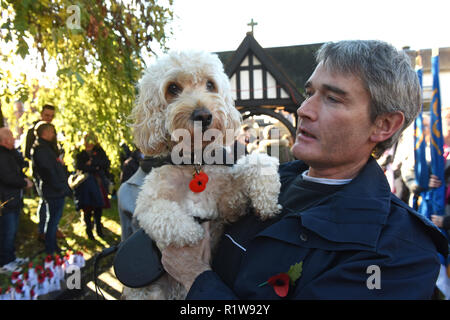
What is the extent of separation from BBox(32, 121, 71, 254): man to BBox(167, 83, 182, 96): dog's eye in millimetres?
3801

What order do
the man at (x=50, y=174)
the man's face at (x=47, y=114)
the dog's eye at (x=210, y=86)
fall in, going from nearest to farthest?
the dog's eye at (x=210, y=86)
the man at (x=50, y=174)
the man's face at (x=47, y=114)

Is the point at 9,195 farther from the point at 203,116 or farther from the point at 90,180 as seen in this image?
the point at 203,116

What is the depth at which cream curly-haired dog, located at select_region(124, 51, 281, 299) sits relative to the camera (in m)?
1.61

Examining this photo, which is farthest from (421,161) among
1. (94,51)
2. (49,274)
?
(49,274)

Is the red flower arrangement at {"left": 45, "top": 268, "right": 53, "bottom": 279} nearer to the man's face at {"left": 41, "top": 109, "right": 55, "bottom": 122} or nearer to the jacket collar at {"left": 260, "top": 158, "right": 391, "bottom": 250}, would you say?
the man's face at {"left": 41, "top": 109, "right": 55, "bottom": 122}

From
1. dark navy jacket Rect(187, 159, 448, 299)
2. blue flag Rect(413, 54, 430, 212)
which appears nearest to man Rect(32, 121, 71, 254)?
dark navy jacket Rect(187, 159, 448, 299)

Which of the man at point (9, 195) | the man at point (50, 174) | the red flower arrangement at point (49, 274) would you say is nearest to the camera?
the red flower arrangement at point (49, 274)

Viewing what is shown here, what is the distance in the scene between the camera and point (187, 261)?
61.1 inches

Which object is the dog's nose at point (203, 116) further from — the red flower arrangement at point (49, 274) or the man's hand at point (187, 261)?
the red flower arrangement at point (49, 274)

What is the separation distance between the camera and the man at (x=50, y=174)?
4.64 metres

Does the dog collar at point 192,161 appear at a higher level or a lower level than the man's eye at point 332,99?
lower

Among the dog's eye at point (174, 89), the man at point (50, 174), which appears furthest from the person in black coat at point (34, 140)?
the dog's eye at point (174, 89)

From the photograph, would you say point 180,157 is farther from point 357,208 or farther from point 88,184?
point 88,184

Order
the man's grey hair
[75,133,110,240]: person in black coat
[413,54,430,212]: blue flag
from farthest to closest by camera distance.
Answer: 1. [75,133,110,240]: person in black coat
2. [413,54,430,212]: blue flag
3. the man's grey hair
